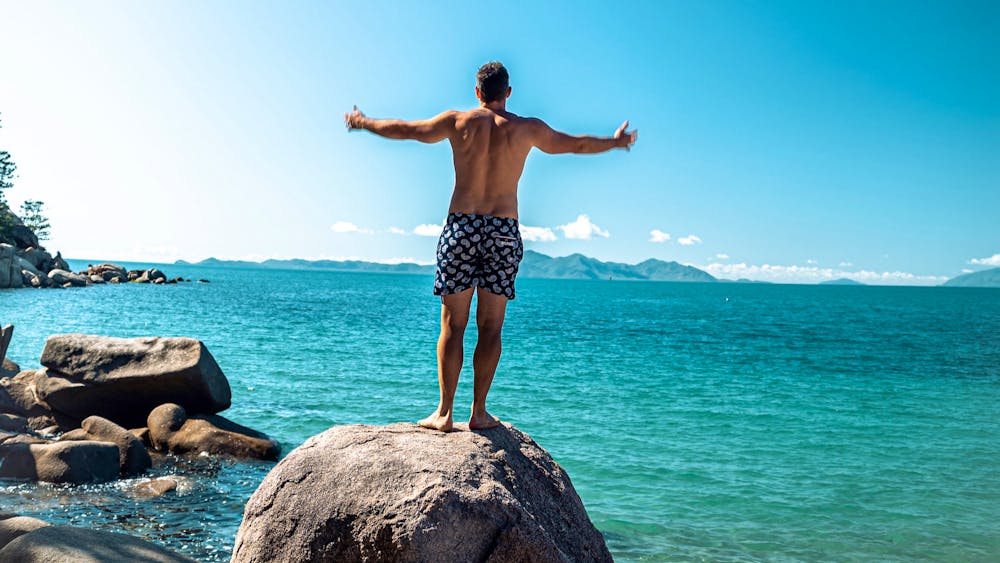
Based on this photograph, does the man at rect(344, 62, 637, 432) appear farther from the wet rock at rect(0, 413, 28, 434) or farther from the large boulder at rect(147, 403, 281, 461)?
the wet rock at rect(0, 413, 28, 434)

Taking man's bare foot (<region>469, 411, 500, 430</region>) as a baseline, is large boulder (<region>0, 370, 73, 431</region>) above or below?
below

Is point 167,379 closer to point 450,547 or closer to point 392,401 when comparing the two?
point 392,401

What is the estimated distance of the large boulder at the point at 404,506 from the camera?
15.7 feet

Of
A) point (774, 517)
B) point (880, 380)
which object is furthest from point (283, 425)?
point (880, 380)

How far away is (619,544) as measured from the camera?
395 inches

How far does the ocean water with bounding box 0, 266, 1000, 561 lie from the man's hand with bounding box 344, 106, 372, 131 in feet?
19.7

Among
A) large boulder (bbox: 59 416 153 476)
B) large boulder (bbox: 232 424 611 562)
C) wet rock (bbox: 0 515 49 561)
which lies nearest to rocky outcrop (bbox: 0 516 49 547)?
wet rock (bbox: 0 515 49 561)

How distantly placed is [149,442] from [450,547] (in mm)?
10354

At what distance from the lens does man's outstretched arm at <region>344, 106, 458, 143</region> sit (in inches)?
223

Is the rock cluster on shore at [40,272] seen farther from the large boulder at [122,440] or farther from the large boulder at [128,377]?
the large boulder at [122,440]

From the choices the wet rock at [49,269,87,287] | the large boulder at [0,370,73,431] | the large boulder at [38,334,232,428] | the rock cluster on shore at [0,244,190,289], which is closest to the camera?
the large boulder at [38,334,232,428]

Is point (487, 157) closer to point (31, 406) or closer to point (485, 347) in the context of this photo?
point (485, 347)

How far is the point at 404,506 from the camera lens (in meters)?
4.81

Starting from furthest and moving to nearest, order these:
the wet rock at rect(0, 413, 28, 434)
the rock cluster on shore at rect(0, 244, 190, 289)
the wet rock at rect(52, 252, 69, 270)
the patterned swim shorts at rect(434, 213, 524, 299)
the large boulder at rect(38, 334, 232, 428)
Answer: the wet rock at rect(52, 252, 69, 270), the rock cluster on shore at rect(0, 244, 190, 289), the wet rock at rect(0, 413, 28, 434), the large boulder at rect(38, 334, 232, 428), the patterned swim shorts at rect(434, 213, 524, 299)
